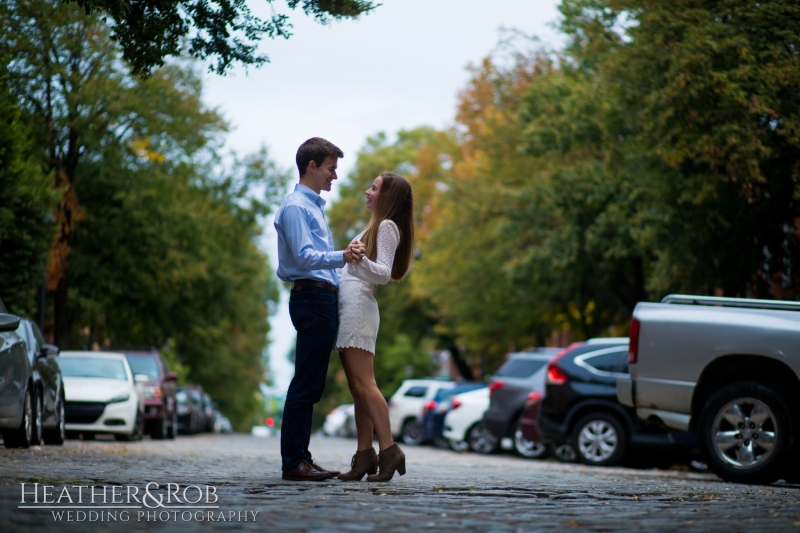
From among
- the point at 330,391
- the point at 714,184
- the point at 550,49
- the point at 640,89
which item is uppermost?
the point at 550,49

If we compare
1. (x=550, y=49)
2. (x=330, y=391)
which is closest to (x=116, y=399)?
(x=550, y=49)

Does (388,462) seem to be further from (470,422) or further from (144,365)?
(144,365)

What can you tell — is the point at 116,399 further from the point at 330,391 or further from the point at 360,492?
the point at 330,391

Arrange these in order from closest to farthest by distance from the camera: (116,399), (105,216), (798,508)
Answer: (798,508) < (116,399) < (105,216)

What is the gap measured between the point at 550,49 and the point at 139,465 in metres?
28.4

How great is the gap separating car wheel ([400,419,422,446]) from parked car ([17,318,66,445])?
61.0 feet

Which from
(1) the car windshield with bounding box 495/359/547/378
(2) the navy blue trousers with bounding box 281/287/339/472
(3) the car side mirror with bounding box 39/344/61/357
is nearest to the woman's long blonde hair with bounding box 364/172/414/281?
(2) the navy blue trousers with bounding box 281/287/339/472

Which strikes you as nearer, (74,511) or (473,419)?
(74,511)

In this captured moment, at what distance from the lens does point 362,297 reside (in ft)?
27.9

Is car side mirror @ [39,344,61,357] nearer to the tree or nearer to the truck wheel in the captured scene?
the truck wheel

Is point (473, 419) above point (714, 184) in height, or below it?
below

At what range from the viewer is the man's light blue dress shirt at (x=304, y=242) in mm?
8180

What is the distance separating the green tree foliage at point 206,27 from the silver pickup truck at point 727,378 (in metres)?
4.24

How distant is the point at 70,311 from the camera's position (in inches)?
1278
